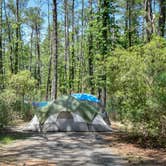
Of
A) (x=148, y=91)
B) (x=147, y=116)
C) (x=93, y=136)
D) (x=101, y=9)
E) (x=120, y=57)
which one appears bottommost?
(x=93, y=136)

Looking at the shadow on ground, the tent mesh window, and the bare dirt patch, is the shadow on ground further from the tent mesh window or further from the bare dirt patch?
the tent mesh window

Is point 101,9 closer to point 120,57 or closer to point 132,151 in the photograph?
point 120,57

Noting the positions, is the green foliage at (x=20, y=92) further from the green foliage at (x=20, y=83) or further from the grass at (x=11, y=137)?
the grass at (x=11, y=137)

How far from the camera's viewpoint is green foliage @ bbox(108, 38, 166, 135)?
10.3 m

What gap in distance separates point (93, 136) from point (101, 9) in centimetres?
1118

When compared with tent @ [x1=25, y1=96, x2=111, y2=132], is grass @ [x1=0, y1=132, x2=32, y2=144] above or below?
below

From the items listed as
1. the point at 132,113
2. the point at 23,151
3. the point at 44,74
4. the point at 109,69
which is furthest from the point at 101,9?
the point at 44,74

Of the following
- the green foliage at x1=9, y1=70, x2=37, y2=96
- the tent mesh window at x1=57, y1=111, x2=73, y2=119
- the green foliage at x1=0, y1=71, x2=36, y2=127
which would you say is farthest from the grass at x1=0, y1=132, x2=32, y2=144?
the green foliage at x1=9, y1=70, x2=37, y2=96

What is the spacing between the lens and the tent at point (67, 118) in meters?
15.6

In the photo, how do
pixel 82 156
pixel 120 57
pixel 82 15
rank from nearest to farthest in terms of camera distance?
pixel 82 156, pixel 120 57, pixel 82 15

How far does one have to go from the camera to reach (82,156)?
32.0 feet

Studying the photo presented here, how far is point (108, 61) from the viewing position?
13.4m

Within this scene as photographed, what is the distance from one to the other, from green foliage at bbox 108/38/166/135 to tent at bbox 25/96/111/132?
3.06m

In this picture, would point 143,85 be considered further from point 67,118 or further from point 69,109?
point 67,118
